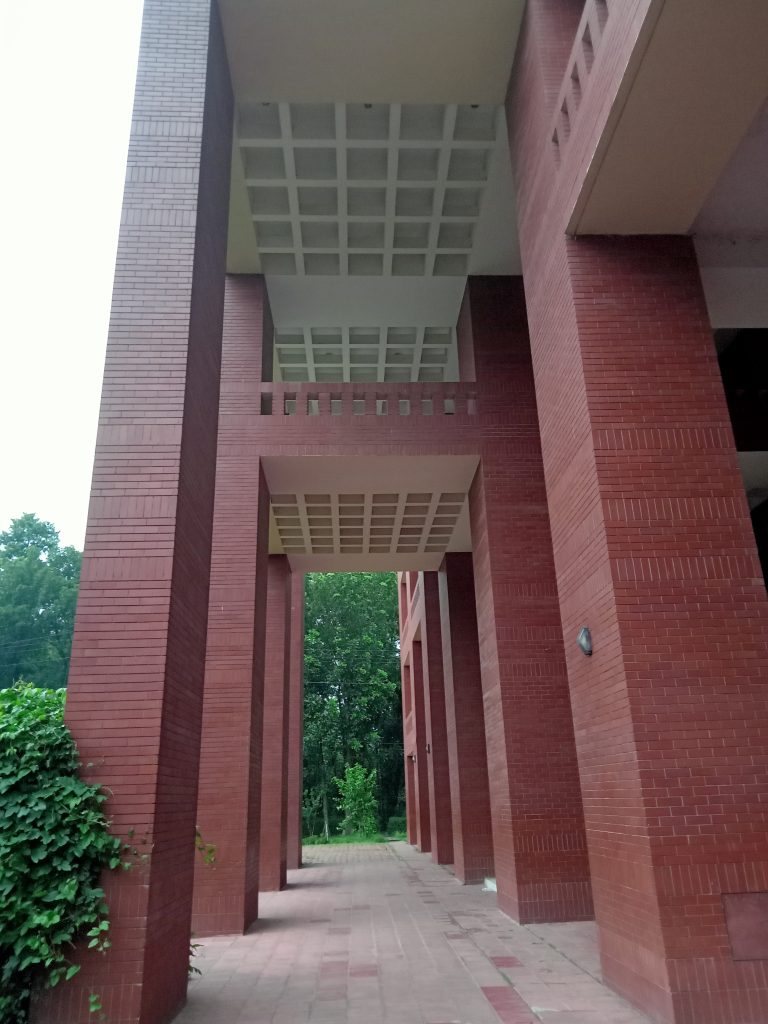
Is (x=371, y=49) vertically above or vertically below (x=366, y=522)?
above

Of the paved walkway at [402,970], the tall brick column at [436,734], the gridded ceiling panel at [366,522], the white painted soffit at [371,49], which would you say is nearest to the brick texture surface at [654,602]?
the paved walkway at [402,970]

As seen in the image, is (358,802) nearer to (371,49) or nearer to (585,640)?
(585,640)

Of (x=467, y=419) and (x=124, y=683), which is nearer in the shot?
(x=124, y=683)

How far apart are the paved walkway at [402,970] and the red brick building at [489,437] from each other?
52 centimetres

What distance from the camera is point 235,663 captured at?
9930 millimetres

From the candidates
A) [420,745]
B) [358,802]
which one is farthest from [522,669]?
[358,802]

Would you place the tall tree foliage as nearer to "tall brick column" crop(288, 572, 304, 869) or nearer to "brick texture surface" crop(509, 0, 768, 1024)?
"tall brick column" crop(288, 572, 304, 869)

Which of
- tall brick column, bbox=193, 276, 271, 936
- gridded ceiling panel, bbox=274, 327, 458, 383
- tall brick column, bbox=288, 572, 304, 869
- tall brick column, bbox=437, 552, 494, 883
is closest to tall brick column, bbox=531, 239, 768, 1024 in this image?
tall brick column, bbox=193, 276, 271, 936

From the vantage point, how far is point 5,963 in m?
4.34

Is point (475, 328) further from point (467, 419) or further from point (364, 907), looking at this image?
point (364, 907)

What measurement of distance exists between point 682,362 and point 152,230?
4761 mm

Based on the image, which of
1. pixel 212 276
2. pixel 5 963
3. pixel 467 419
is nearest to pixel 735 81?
pixel 212 276

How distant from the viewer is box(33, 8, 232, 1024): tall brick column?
4.89m

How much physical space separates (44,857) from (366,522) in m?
9.82
